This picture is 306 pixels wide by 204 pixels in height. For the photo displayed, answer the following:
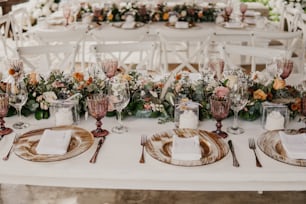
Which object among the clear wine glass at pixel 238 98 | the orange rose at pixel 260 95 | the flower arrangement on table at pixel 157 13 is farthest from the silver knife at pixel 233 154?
the flower arrangement on table at pixel 157 13

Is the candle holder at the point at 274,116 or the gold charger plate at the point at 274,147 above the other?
the candle holder at the point at 274,116

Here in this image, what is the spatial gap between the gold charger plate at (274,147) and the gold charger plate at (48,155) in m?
0.71

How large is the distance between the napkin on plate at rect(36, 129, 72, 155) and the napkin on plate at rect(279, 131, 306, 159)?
88cm

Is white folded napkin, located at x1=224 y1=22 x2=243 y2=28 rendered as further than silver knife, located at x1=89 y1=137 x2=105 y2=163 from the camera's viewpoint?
Yes

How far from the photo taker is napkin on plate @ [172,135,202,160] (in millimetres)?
1575

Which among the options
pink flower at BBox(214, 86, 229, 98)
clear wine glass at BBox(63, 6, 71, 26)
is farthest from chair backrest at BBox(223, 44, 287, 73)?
clear wine glass at BBox(63, 6, 71, 26)

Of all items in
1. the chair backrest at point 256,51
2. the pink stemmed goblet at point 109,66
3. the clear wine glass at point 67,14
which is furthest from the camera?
the clear wine glass at point 67,14

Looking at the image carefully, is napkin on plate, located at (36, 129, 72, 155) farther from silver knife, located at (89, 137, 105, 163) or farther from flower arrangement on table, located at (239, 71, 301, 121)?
flower arrangement on table, located at (239, 71, 301, 121)

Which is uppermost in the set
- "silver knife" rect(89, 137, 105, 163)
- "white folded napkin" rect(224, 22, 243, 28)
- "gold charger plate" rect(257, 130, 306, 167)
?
"white folded napkin" rect(224, 22, 243, 28)

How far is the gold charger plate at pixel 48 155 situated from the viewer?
1.59 meters

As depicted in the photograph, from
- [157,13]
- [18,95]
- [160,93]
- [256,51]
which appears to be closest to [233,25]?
[157,13]

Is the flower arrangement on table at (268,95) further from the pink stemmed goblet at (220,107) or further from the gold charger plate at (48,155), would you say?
the gold charger plate at (48,155)

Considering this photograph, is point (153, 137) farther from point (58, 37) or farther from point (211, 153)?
point (58, 37)

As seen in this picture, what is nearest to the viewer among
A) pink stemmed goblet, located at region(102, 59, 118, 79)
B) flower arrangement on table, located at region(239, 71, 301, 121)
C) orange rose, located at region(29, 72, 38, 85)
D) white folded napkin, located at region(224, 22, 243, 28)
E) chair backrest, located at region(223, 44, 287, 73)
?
flower arrangement on table, located at region(239, 71, 301, 121)
